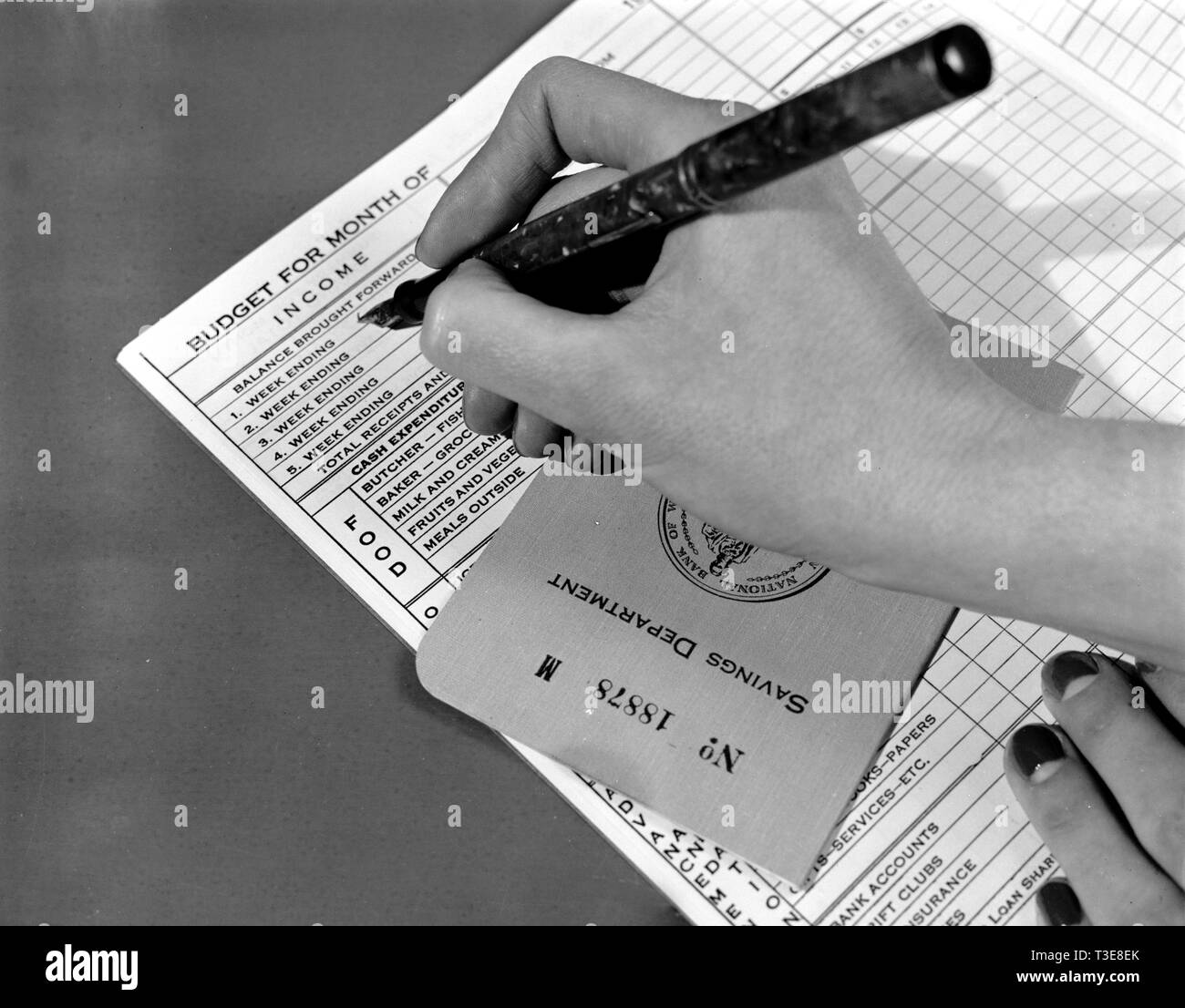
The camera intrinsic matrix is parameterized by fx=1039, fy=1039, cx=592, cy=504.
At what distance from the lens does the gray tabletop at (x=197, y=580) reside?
2.03 ft

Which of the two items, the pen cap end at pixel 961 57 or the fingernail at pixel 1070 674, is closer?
the pen cap end at pixel 961 57

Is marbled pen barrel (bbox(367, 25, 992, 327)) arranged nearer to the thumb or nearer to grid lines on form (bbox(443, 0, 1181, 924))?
the thumb

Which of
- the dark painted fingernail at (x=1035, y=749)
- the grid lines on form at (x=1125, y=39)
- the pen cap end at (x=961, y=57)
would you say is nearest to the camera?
the pen cap end at (x=961, y=57)

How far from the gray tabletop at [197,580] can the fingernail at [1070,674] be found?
265 millimetres

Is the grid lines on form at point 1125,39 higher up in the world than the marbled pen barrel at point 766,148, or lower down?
higher up

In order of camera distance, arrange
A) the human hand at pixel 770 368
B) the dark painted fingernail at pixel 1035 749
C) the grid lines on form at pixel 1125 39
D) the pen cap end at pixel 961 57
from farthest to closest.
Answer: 1. the grid lines on form at pixel 1125 39
2. the dark painted fingernail at pixel 1035 749
3. the human hand at pixel 770 368
4. the pen cap end at pixel 961 57

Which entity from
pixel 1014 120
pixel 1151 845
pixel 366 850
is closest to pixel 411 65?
pixel 1014 120

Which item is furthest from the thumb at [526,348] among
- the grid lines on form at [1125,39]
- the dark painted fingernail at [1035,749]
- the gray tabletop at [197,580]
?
the grid lines on form at [1125,39]

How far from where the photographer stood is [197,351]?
714 millimetres

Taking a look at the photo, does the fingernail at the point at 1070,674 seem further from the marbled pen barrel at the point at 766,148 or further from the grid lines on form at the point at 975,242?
the marbled pen barrel at the point at 766,148

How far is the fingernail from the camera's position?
2.01 feet

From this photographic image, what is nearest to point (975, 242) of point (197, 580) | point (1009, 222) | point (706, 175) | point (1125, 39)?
point (1009, 222)
